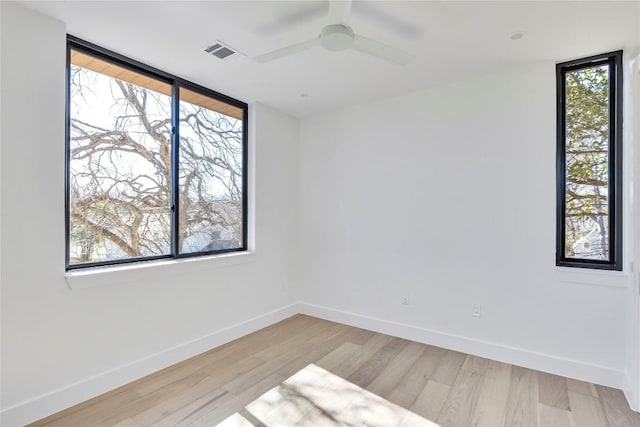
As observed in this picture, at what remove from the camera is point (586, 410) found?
2088 mm

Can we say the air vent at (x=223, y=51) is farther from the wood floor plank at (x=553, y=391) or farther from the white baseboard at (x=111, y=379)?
the wood floor plank at (x=553, y=391)

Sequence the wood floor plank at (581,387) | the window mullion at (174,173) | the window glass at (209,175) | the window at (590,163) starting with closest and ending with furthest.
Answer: the wood floor plank at (581,387) → the window at (590,163) → the window mullion at (174,173) → the window glass at (209,175)

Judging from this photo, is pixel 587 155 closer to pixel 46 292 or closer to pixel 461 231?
pixel 461 231

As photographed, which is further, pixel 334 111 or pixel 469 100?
pixel 334 111

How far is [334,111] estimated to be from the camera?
3873 mm

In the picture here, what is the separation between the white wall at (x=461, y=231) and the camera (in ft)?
8.31

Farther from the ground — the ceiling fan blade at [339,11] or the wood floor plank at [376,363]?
the ceiling fan blade at [339,11]

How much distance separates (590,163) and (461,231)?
112 cm

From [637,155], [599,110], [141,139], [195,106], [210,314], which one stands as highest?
[195,106]

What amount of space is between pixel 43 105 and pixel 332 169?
2.72m

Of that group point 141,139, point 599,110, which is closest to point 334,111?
point 141,139

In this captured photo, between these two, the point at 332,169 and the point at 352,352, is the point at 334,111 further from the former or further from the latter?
the point at 352,352

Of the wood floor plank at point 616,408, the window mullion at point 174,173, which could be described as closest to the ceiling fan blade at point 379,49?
the window mullion at point 174,173

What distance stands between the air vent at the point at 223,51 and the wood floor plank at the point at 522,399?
10.6 ft
